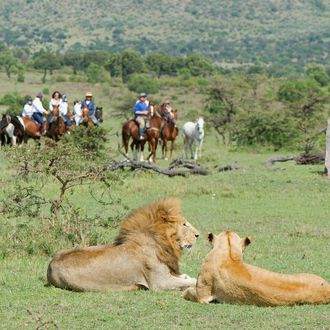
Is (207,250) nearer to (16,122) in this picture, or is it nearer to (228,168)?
(228,168)

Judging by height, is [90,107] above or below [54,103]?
below

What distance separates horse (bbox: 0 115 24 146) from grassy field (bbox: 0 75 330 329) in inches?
145

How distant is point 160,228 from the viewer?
26.3ft

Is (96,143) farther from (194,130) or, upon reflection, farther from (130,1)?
(130,1)

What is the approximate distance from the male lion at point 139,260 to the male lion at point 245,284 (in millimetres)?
586

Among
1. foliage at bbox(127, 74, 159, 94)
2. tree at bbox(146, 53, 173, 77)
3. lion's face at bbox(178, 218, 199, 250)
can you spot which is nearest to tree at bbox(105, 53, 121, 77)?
tree at bbox(146, 53, 173, 77)

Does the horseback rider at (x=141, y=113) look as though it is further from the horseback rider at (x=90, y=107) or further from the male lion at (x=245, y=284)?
the male lion at (x=245, y=284)

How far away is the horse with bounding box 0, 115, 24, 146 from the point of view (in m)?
24.4

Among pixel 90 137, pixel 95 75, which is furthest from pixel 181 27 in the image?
pixel 90 137

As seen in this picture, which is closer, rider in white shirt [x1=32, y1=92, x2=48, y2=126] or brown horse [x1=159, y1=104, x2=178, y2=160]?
brown horse [x1=159, y1=104, x2=178, y2=160]

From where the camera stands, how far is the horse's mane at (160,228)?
26.2ft

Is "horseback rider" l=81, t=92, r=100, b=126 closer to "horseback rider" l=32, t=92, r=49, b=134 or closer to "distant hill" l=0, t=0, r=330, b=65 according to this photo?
"horseback rider" l=32, t=92, r=49, b=134

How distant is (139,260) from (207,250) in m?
2.45

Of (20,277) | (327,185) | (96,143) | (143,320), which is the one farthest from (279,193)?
(143,320)
